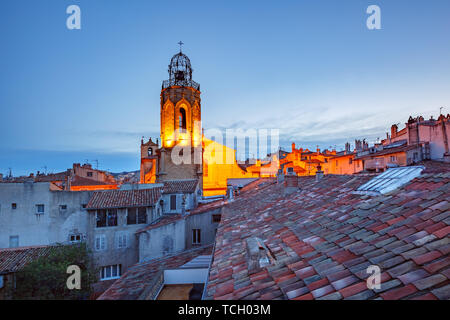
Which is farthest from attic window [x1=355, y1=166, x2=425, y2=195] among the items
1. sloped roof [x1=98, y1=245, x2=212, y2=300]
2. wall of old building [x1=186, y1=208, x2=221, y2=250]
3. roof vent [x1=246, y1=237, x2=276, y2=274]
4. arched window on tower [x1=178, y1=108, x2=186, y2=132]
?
arched window on tower [x1=178, y1=108, x2=186, y2=132]

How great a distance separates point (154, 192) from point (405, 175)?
66.6ft

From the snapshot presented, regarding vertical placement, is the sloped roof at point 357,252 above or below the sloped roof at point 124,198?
above

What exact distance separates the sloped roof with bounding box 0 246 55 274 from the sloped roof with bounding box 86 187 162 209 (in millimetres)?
4308

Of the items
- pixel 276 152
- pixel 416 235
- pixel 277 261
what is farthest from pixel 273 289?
pixel 276 152

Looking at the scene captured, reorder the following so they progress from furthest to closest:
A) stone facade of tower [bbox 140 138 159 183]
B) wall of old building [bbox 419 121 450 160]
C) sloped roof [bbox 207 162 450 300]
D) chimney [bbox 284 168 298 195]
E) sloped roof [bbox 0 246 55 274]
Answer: stone facade of tower [bbox 140 138 159 183], wall of old building [bbox 419 121 450 160], sloped roof [bbox 0 246 55 274], chimney [bbox 284 168 298 195], sloped roof [bbox 207 162 450 300]

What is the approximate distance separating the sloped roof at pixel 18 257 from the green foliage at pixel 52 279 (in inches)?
30.8

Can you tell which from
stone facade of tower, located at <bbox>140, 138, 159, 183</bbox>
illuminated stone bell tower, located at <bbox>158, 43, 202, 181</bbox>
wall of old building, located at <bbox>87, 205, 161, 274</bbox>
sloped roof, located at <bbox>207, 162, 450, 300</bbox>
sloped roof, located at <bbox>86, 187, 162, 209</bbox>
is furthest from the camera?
stone facade of tower, located at <bbox>140, 138, 159, 183</bbox>

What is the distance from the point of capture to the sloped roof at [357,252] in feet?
8.89

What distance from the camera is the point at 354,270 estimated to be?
126 inches

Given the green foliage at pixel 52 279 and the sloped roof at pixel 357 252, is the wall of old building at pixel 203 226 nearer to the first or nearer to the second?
the green foliage at pixel 52 279

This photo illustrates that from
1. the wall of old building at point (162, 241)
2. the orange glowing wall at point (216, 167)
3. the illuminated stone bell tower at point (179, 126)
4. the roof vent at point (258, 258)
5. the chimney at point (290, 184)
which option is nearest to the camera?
the roof vent at point (258, 258)

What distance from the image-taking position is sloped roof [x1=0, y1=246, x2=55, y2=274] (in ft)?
54.6

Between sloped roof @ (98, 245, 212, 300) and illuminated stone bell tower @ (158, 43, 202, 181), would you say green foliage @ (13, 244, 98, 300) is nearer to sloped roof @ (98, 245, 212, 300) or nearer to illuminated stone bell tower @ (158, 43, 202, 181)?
sloped roof @ (98, 245, 212, 300)

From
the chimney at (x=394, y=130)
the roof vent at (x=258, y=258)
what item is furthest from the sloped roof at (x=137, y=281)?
the chimney at (x=394, y=130)
